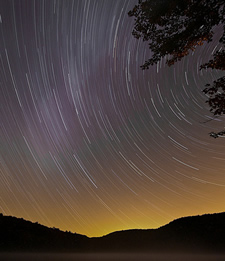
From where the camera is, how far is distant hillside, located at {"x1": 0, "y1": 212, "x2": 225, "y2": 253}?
64062 millimetres

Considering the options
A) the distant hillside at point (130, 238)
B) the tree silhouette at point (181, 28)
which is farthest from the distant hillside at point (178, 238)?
the tree silhouette at point (181, 28)

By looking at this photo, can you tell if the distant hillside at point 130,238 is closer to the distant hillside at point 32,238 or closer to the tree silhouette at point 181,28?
the distant hillside at point 32,238

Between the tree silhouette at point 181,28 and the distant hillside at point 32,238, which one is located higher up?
the distant hillside at point 32,238

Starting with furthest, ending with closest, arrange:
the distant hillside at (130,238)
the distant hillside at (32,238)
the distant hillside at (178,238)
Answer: the distant hillside at (178,238) < the distant hillside at (130,238) < the distant hillside at (32,238)

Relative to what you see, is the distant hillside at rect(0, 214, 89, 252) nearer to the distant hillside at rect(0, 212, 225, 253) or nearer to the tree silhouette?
the distant hillside at rect(0, 212, 225, 253)

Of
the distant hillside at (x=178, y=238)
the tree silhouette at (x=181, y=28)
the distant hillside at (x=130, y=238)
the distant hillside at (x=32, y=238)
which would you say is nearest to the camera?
the tree silhouette at (x=181, y=28)

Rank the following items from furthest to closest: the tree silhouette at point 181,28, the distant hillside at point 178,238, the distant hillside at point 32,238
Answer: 1. the distant hillside at point 178,238
2. the distant hillside at point 32,238
3. the tree silhouette at point 181,28

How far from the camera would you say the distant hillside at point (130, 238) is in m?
64.1

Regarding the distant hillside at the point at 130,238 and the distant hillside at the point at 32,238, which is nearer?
the distant hillside at the point at 32,238

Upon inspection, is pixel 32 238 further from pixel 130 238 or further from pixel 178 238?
pixel 178 238

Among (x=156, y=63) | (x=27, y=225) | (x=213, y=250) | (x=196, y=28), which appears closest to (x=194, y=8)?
(x=196, y=28)

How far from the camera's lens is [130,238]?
79.4m

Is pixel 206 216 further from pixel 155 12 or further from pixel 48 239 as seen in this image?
pixel 155 12

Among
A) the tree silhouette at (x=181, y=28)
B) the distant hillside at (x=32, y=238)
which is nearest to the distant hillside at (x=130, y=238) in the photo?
the distant hillside at (x=32, y=238)
